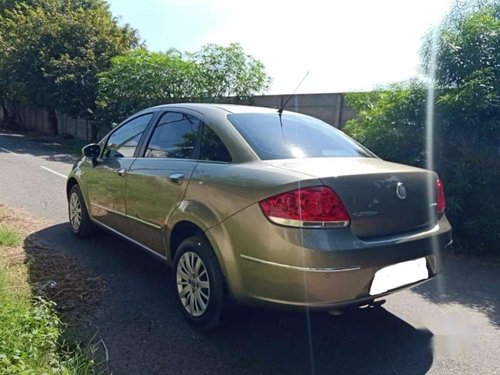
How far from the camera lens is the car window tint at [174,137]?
11.0ft

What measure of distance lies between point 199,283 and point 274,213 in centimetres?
90

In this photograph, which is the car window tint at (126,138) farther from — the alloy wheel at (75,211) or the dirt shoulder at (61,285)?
the dirt shoulder at (61,285)

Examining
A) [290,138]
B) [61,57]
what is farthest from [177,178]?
[61,57]

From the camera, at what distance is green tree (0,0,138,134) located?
1655cm

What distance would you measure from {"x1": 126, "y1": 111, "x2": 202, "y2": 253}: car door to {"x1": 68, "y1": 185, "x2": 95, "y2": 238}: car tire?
1.23m

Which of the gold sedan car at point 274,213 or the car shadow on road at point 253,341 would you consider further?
the car shadow on road at point 253,341

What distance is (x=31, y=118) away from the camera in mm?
27406

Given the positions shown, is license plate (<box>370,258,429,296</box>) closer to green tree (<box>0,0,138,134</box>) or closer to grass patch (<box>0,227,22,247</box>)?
grass patch (<box>0,227,22,247</box>)

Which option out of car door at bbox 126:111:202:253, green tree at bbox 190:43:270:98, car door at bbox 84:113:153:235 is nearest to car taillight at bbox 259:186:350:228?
car door at bbox 126:111:202:253

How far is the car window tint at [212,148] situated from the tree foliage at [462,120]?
323cm

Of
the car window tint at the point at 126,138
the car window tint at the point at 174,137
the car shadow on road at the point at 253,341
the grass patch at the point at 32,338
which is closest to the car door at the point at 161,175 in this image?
the car window tint at the point at 174,137

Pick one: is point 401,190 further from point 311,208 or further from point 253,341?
point 253,341

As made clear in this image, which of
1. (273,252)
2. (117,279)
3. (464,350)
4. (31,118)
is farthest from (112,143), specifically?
(31,118)

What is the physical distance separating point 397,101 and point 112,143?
12.8 ft
